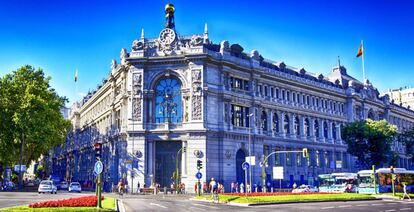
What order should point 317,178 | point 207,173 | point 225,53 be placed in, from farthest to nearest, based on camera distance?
point 317,178 < point 225,53 < point 207,173

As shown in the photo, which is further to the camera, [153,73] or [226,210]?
[153,73]

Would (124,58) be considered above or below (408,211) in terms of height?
above

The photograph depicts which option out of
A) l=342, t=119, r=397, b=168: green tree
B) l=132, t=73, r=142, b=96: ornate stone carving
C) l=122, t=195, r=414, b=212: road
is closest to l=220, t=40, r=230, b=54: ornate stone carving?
l=132, t=73, r=142, b=96: ornate stone carving

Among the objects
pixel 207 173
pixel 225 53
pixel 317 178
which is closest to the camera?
pixel 207 173

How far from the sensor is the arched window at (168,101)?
57.5 m

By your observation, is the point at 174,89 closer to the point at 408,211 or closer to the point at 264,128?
the point at 264,128

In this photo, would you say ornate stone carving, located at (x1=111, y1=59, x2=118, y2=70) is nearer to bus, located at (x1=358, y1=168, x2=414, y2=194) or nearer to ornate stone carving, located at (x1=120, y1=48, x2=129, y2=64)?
ornate stone carving, located at (x1=120, y1=48, x2=129, y2=64)

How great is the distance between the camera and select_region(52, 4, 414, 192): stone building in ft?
184

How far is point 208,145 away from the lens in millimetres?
55531

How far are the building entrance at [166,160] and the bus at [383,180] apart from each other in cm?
2327

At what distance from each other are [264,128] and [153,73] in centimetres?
1927

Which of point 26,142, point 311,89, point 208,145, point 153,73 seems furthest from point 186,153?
point 311,89

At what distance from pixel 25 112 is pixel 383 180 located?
1878 inches

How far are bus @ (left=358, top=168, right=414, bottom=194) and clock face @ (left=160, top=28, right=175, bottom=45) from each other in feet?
99.0
